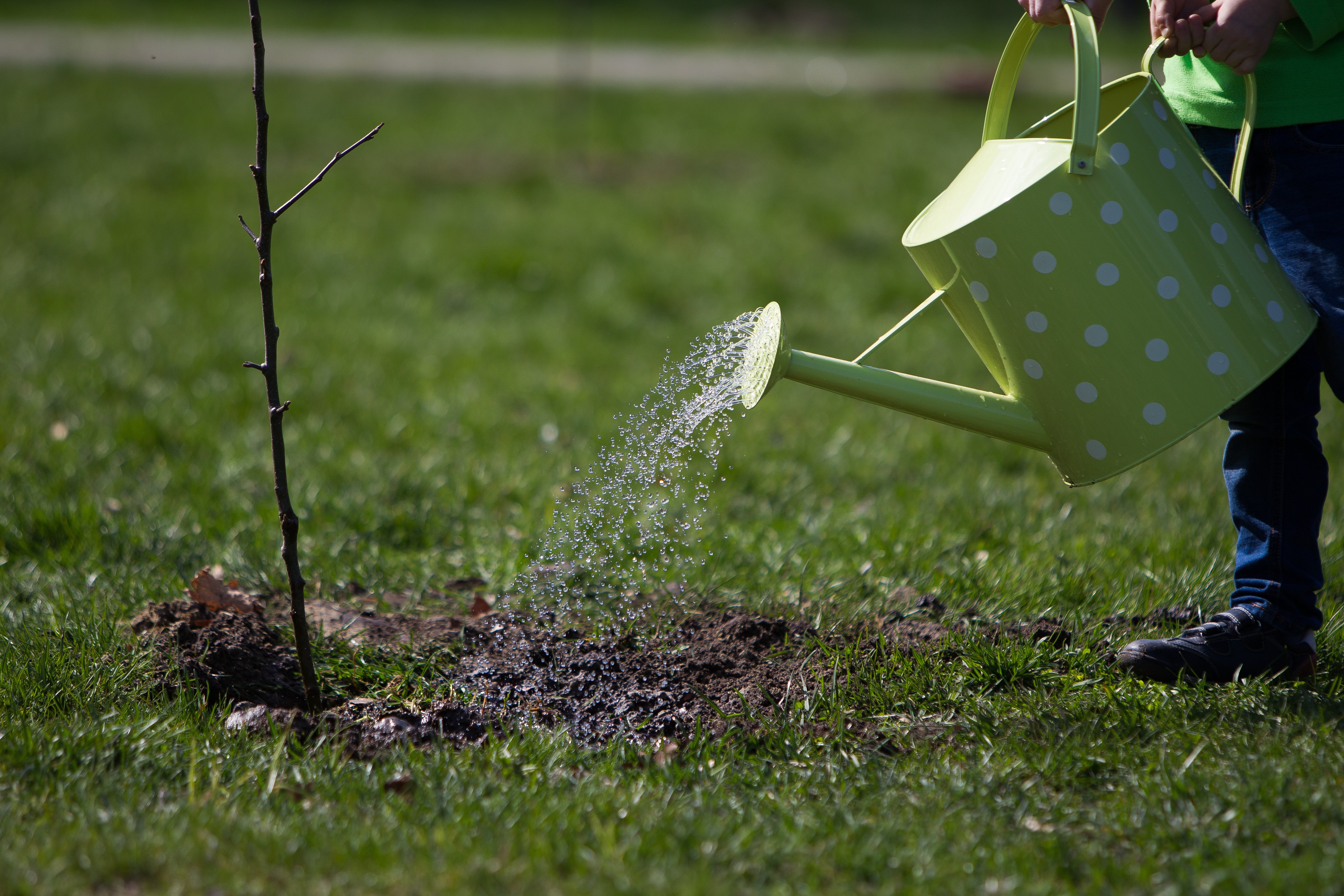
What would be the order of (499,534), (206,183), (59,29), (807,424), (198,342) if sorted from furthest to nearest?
(59,29)
(206,183)
(198,342)
(807,424)
(499,534)

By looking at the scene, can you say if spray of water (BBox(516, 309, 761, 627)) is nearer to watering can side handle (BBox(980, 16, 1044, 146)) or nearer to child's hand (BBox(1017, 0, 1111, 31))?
watering can side handle (BBox(980, 16, 1044, 146))

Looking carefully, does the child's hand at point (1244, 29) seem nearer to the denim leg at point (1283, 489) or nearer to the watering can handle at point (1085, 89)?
the watering can handle at point (1085, 89)

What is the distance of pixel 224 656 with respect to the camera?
2121 mm

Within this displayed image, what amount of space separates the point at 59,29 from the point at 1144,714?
12.6 m

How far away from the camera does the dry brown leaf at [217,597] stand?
240 cm

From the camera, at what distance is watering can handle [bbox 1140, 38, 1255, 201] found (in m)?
1.82

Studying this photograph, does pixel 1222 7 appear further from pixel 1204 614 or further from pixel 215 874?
pixel 215 874

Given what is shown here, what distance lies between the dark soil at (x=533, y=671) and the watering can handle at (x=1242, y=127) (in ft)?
3.03

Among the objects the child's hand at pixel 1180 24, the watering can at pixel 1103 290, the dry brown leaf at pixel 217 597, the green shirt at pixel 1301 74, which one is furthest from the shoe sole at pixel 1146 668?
the dry brown leaf at pixel 217 597

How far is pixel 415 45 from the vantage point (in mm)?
11719

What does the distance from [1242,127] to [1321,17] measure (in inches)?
8.0

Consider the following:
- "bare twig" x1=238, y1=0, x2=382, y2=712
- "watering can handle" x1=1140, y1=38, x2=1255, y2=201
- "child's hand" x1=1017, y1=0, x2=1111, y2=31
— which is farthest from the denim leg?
"bare twig" x1=238, y1=0, x2=382, y2=712

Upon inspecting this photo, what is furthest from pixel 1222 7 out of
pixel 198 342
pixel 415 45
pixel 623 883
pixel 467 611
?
pixel 415 45

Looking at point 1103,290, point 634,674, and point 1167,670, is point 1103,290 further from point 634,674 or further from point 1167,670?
point 634,674
